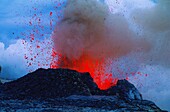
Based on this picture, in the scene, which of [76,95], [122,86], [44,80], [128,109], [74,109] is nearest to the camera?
[74,109]

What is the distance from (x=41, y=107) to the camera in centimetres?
2973

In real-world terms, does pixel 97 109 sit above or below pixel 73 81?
below

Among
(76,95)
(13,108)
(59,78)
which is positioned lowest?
(13,108)

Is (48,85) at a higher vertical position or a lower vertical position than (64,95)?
higher

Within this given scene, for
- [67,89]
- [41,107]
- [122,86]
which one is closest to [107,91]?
[122,86]

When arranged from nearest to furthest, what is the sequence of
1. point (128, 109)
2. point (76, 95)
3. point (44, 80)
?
1. point (128, 109)
2. point (76, 95)
3. point (44, 80)

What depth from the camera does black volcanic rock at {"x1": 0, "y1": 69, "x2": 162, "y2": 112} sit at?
3067 cm

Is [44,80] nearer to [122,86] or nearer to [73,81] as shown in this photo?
[73,81]

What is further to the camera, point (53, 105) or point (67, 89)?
point (67, 89)

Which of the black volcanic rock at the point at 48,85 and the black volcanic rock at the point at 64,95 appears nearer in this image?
the black volcanic rock at the point at 64,95

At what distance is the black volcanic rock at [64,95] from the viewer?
3067 cm

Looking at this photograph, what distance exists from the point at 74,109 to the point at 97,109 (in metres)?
2.44

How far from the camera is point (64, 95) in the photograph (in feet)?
128

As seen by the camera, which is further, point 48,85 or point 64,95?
point 48,85
